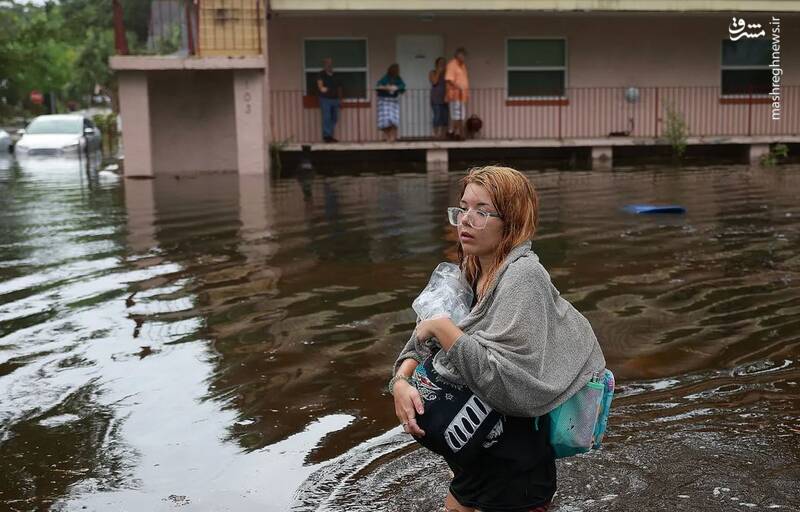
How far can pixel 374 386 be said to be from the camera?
6402 millimetres

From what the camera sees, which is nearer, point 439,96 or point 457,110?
point 439,96

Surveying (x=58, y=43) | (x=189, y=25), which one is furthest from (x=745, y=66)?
(x=58, y=43)

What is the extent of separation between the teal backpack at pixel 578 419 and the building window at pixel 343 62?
Answer: 21.1 meters

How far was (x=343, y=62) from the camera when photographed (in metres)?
24.2

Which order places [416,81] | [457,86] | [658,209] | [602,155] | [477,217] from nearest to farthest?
[477,217] < [658,209] < [457,86] < [602,155] < [416,81]

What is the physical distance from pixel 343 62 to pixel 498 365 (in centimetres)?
2162

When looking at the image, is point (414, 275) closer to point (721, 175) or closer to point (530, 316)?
point (530, 316)

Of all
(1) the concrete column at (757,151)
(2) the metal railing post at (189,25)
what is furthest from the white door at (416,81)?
(1) the concrete column at (757,151)

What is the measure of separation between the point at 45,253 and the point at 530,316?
9177 mm

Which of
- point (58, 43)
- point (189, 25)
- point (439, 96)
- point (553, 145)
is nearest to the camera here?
point (439, 96)

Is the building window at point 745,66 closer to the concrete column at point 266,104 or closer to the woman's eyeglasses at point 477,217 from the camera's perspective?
the concrete column at point 266,104

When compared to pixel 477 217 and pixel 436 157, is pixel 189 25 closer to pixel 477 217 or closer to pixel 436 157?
pixel 436 157

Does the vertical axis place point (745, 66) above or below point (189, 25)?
below

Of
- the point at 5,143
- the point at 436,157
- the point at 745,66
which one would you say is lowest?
the point at 436,157
